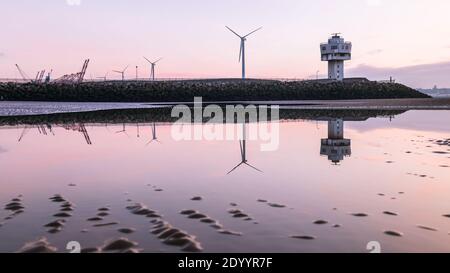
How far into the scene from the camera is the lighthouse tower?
4953 inches

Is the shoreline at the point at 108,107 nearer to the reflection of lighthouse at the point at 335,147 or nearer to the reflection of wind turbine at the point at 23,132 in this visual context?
the reflection of wind turbine at the point at 23,132

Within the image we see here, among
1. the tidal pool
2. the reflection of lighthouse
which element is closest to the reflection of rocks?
the tidal pool

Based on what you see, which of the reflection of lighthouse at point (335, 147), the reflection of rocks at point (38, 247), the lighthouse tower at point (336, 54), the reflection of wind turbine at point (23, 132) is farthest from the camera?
the lighthouse tower at point (336, 54)

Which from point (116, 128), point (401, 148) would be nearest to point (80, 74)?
point (116, 128)

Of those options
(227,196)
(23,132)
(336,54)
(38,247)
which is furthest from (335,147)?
(336,54)

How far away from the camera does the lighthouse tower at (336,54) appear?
126 m

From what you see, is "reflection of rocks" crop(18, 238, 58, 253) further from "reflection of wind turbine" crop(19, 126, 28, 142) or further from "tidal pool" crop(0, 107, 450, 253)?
"reflection of wind turbine" crop(19, 126, 28, 142)

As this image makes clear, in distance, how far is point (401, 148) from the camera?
1880 centimetres

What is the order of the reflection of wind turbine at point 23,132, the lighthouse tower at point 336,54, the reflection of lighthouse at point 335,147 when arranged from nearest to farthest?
1. the reflection of lighthouse at point 335,147
2. the reflection of wind turbine at point 23,132
3. the lighthouse tower at point 336,54

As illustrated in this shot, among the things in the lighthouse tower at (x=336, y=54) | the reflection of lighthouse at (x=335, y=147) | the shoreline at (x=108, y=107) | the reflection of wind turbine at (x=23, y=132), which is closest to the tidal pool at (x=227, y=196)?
the reflection of lighthouse at (x=335, y=147)

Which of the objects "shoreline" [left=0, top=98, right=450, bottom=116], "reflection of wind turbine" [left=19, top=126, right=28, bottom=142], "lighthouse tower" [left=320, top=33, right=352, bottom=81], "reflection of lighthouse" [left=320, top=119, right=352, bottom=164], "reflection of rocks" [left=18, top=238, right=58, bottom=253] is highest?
"lighthouse tower" [left=320, top=33, right=352, bottom=81]

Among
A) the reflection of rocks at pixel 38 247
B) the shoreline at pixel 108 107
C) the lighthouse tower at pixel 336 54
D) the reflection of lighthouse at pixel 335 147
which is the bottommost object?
the reflection of rocks at pixel 38 247
